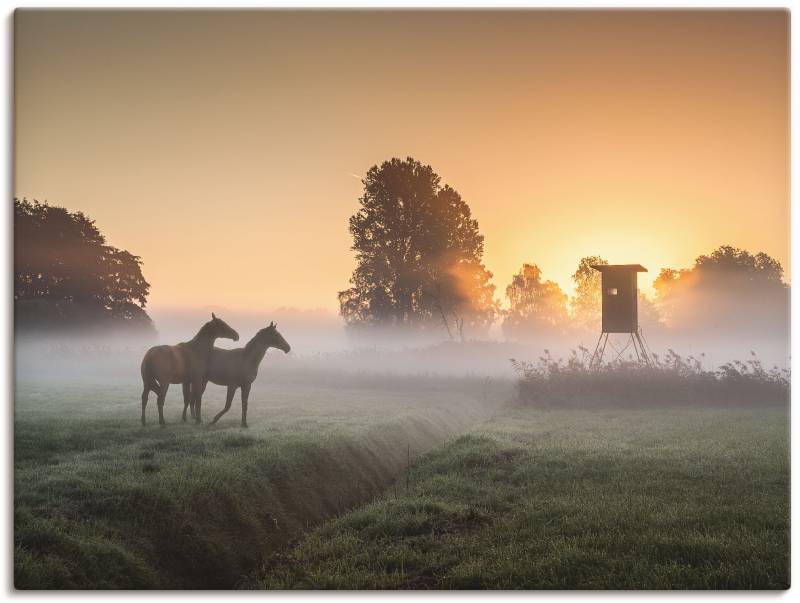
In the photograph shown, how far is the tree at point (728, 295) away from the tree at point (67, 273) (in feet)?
35.6

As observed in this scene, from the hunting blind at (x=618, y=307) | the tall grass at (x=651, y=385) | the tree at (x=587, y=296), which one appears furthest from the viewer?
the tall grass at (x=651, y=385)

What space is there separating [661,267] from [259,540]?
948 centimetres

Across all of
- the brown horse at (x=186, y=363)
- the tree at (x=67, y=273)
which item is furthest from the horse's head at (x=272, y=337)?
the tree at (x=67, y=273)

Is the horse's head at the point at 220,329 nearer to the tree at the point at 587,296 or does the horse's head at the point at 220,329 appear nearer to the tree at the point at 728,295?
the tree at the point at 587,296

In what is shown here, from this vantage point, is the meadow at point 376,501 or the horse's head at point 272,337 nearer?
the meadow at point 376,501

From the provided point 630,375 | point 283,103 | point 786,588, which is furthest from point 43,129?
point 630,375

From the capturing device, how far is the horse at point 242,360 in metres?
15.5

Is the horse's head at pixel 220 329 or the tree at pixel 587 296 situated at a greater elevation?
the tree at pixel 587 296

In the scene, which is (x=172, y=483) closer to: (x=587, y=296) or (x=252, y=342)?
(x=252, y=342)

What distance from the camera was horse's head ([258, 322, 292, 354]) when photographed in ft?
50.7

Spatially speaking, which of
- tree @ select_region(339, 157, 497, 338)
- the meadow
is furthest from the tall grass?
the meadow

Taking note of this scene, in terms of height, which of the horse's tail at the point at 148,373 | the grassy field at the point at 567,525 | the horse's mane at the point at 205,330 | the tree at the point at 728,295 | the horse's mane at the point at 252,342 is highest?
the tree at the point at 728,295

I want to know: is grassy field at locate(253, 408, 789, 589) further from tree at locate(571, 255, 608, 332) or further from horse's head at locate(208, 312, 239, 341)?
horse's head at locate(208, 312, 239, 341)

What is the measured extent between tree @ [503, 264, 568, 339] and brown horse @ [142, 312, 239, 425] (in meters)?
6.46
